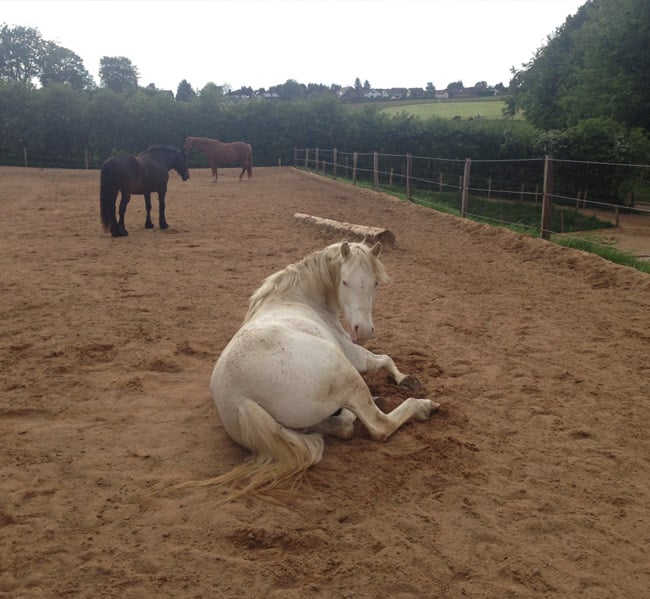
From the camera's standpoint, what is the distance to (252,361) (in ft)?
9.68

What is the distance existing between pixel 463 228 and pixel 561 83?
22.6m

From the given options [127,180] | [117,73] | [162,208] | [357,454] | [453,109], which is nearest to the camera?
[357,454]

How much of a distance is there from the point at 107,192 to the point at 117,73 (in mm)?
68513

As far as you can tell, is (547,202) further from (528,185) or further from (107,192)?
(528,185)

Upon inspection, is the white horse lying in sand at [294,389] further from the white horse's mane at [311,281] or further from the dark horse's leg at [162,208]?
the dark horse's leg at [162,208]

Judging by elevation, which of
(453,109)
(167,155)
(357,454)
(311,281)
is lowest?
(357,454)

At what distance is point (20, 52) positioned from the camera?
187ft

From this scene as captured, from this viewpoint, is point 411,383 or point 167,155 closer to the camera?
point 411,383

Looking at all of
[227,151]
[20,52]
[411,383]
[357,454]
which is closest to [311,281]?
[411,383]

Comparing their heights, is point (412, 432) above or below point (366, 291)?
below

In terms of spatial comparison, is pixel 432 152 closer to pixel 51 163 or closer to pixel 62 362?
pixel 51 163

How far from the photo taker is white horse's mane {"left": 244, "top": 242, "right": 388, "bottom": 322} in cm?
381

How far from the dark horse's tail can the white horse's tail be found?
26.0 feet

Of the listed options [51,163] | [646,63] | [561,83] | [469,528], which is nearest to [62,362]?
[469,528]
